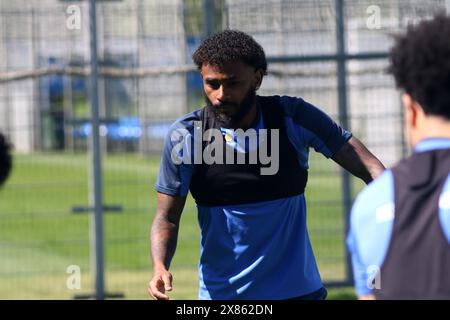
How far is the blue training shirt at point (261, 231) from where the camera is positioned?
Result: 5.08 m

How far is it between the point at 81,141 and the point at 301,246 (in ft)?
23.7

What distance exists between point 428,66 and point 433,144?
21cm

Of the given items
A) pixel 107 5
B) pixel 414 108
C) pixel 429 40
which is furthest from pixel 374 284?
pixel 107 5

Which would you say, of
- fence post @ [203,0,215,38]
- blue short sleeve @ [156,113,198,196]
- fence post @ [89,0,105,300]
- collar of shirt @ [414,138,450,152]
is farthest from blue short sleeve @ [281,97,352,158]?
fence post @ [89,0,105,300]

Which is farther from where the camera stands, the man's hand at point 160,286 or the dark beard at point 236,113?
the dark beard at point 236,113

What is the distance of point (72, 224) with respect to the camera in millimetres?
13430

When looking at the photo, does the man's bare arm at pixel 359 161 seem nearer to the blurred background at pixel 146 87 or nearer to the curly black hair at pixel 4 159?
the curly black hair at pixel 4 159

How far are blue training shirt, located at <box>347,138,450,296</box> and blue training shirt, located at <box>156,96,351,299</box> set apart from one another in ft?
7.09

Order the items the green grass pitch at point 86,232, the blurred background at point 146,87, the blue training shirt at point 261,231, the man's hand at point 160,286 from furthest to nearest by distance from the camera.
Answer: the green grass pitch at point 86,232
the blurred background at point 146,87
the blue training shirt at point 261,231
the man's hand at point 160,286

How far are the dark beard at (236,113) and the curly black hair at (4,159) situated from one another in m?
2.05

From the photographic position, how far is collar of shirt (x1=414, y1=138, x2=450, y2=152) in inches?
110

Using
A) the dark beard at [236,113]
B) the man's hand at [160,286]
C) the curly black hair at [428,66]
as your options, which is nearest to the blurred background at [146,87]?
the dark beard at [236,113]

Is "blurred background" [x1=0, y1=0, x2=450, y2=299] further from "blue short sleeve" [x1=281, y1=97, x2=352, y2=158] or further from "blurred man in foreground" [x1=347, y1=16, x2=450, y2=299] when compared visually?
"blurred man in foreground" [x1=347, y1=16, x2=450, y2=299]
